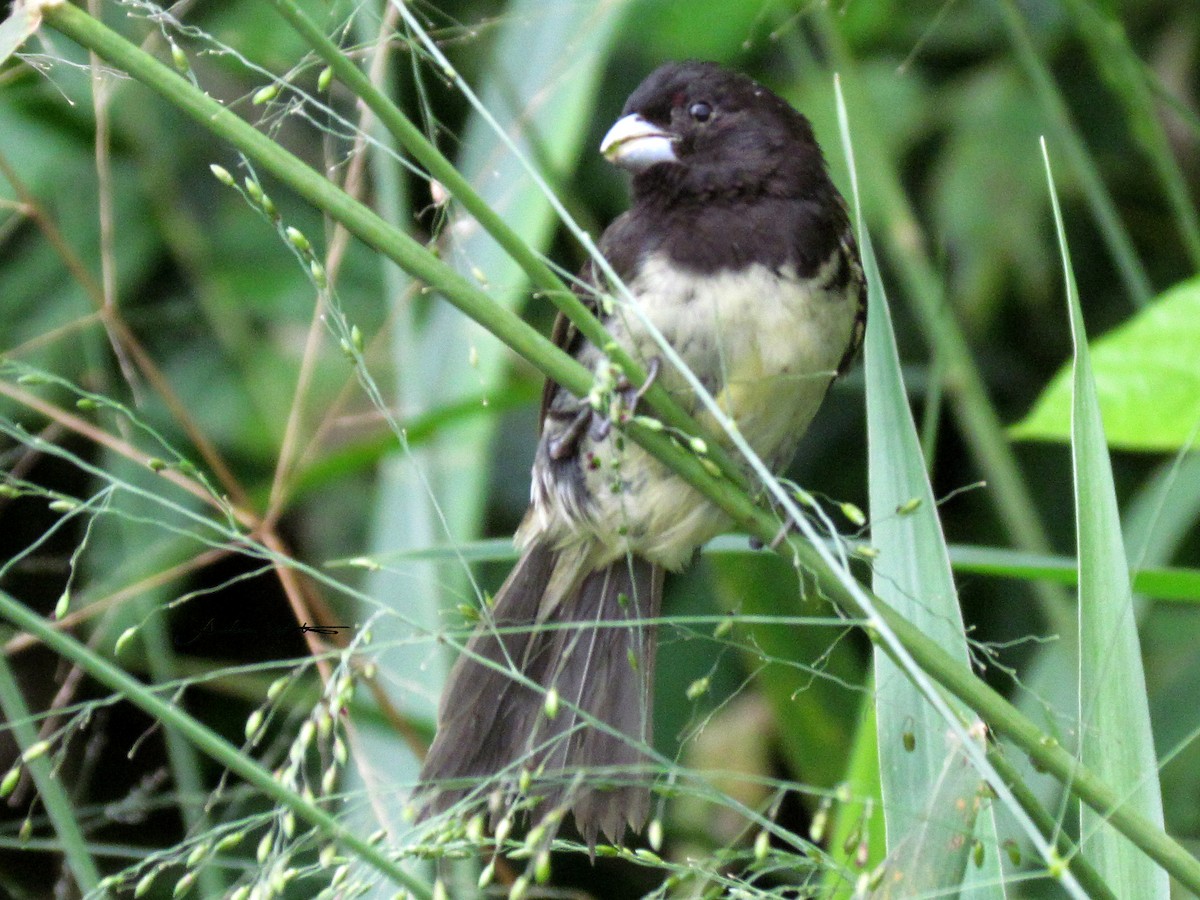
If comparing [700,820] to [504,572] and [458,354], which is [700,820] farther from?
[458,354]

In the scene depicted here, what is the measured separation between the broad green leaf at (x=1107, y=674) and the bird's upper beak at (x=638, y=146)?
0.94 meters

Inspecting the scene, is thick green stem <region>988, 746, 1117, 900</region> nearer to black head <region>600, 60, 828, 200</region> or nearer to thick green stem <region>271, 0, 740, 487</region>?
thick green stem <region>271, 0, 740, 487</region>

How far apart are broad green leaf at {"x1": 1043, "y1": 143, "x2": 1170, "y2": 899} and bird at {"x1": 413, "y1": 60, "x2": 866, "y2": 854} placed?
587mm

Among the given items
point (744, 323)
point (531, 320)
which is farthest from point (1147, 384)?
point (531, 320)

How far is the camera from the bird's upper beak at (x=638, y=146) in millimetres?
1971

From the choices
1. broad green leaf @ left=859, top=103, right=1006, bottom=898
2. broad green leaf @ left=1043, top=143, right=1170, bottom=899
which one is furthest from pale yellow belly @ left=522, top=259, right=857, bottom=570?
broad green leaf @ left=1043, top=143, right=1170, bottom=899

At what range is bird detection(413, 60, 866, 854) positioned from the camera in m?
1.78

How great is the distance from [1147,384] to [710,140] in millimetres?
665

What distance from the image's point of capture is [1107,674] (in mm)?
1088

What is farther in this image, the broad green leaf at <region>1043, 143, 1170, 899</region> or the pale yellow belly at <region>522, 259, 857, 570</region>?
the pale yellow belly at <region>522, 259, 857, 570</region>

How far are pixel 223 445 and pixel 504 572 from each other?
612mm

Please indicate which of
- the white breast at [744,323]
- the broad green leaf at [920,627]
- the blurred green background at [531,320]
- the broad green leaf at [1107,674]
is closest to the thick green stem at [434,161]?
the broad green leaf at [920,627]

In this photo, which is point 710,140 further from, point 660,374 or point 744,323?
point 660,374

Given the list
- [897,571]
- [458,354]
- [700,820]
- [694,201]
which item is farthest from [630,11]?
[897,571]
